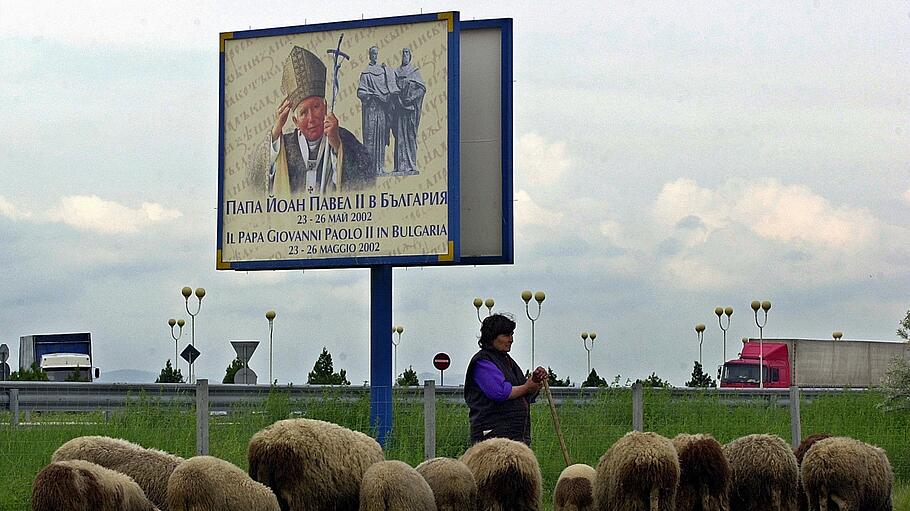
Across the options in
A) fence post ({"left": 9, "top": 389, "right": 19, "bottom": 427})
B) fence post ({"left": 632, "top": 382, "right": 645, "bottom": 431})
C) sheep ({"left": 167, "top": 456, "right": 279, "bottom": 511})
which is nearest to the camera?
sheep ({"left": 167, "top": 456, "right": 279, "bottom": 511})

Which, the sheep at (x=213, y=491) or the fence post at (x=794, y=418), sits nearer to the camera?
the sheep at (x=213, y=491)

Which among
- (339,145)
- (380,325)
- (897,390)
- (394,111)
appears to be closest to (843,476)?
(380,325)

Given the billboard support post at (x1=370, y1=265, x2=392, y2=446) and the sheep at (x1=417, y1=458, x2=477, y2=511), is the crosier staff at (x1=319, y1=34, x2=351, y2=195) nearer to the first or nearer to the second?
the billboard support post at (x1=370, y1=265, x2=392, y2=446)

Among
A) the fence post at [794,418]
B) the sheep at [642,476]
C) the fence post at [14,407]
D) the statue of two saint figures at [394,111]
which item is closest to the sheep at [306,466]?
the sheep at [642,476]

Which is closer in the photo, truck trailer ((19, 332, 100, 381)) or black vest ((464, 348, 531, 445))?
black vest ((464, 348, 531, 445))

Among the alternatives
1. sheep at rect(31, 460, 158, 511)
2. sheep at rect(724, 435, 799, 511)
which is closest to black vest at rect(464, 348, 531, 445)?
sheep at rect(724, 435, 799, 511)

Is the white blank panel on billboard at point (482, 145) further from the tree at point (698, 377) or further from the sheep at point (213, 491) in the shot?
the tree at point (698, 377)

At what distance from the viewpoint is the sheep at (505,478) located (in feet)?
34.2

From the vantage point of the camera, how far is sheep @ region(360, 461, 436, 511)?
9.42m

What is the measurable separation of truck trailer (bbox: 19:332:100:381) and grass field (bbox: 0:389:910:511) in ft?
100

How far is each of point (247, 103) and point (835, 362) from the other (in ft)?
103

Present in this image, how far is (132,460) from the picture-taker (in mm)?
10125

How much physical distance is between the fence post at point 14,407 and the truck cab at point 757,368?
113 ft

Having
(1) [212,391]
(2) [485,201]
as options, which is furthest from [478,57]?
(1) [212,391]
